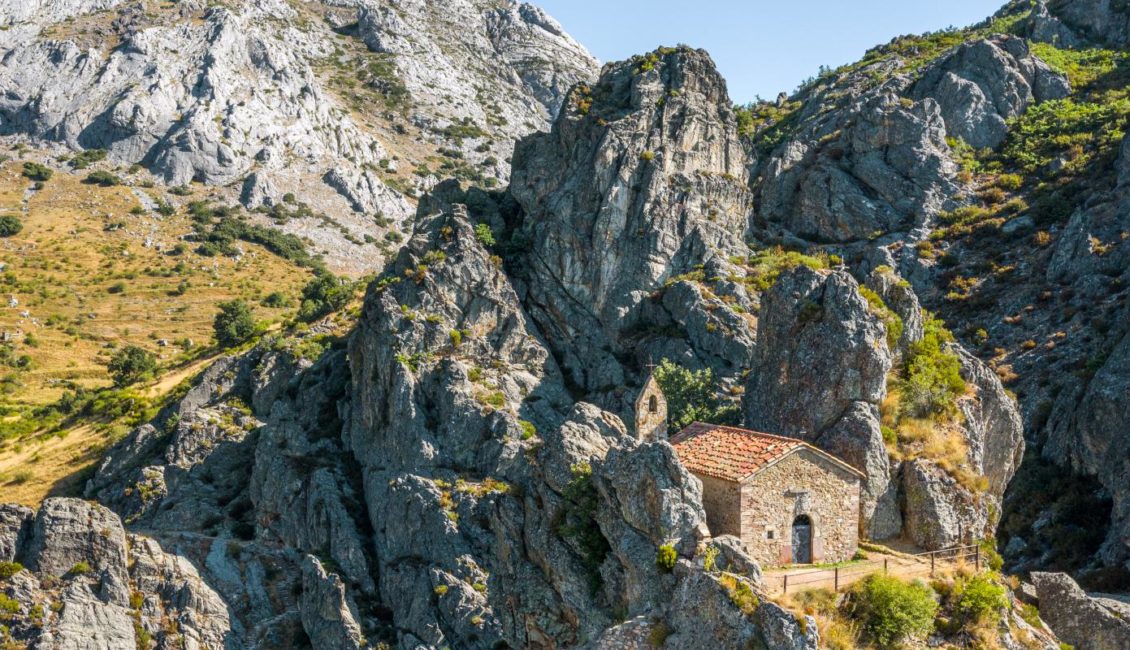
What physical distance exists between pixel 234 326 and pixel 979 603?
235 feet

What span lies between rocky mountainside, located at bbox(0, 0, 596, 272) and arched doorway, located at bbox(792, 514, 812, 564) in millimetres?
95992

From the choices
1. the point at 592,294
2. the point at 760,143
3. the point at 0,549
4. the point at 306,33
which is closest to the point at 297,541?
the point at 0,549

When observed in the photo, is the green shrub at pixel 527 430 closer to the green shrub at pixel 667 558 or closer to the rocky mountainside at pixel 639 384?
the rocky mountainside at pixel 639 384

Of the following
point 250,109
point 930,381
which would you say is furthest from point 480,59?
point 930,381

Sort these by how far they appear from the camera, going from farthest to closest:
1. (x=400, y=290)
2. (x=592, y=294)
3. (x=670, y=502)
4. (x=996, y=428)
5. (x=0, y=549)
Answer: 1. (x=592, y=294)
2. (x=400, y=290)
3. (x=0, y=549)
4. (x=996, y=428)
5. (x=670, y=502)

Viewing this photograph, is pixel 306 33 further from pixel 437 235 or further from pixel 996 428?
pixel 996 428

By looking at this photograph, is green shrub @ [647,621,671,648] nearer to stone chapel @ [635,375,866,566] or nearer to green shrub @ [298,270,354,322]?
stone chapel @ [635,375,866,566]

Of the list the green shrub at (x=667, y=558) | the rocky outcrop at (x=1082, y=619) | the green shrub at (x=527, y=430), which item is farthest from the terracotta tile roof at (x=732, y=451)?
the green shrub at (x=527, y=430)

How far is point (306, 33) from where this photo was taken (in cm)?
16575

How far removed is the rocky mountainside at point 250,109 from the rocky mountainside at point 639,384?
58.7 m

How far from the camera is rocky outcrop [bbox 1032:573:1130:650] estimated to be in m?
29.7

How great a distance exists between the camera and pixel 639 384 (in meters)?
56.3

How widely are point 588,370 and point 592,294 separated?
5753 millimetres

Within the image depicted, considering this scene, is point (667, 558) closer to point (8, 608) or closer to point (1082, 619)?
point (1082, 619)
